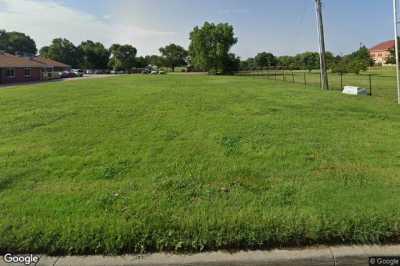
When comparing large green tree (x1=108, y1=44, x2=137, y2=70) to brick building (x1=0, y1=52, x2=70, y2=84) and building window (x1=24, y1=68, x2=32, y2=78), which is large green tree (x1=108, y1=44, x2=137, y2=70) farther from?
building window (x1=24, y1=68, x2=32, y2=78)

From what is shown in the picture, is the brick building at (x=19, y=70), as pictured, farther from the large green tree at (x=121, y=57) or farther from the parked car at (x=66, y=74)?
the large green tree at (x=121, y=57)

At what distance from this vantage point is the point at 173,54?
383ft

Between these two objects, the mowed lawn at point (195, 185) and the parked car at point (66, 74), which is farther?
the parked car at point (66, 74)

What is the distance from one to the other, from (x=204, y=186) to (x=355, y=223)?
1812mm

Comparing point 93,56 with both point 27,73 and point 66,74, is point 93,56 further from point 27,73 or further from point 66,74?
point 27,73

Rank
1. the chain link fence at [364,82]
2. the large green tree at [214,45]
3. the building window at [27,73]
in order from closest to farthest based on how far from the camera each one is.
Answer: the chain link fence at [364,82], the building window at [27,73], the large green tree at [214,45]

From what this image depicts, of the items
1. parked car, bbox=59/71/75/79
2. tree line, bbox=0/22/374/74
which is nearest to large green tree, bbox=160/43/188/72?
tree line, bbox=0/22/374/74

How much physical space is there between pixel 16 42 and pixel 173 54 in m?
50.9

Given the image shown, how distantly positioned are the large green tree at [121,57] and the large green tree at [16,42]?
26.2 m

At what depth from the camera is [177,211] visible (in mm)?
3732

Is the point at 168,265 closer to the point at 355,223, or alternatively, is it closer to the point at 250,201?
the point at 250,201

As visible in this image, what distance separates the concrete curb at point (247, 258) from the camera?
3.00 metres

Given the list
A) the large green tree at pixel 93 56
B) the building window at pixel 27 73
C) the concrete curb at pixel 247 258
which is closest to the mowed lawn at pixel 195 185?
the concrete curb at pixel 247 258

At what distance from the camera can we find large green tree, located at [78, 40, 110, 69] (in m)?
101
